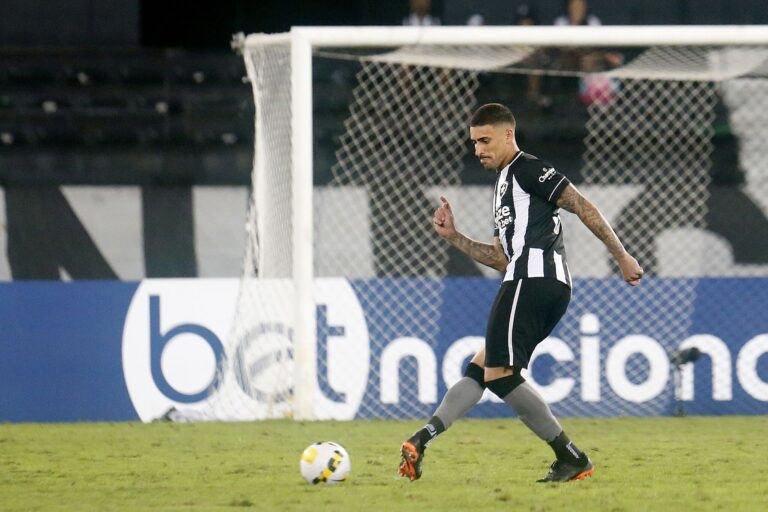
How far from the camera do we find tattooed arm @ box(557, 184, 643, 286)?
5.83m

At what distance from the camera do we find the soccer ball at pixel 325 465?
20.0ft

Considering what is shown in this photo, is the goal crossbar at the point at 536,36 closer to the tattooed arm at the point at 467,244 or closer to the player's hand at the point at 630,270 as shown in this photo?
the tattooed arm at the point at 467,244

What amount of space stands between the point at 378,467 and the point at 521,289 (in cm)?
133

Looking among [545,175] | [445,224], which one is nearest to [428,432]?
[445,224]

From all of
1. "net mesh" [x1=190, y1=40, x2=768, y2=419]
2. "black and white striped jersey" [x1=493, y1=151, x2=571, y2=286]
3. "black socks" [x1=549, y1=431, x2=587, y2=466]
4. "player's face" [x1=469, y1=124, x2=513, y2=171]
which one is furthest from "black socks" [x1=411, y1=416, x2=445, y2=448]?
"net mesh" [x1=190, y1=40, x2=768, y2=419]

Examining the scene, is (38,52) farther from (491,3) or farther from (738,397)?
(738,397)

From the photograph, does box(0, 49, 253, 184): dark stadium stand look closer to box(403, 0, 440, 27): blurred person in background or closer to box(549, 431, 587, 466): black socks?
box(403, 0, 440, 27): blurred person in background

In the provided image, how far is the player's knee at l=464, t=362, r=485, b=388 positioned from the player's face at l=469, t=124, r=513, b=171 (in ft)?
3.02

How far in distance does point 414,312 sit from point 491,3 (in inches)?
209

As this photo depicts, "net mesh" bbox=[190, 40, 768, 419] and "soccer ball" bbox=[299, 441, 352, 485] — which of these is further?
"net mesh" bbox=[190, 40, 768, 419]

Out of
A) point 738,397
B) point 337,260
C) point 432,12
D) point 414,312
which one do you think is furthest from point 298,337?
point 432,12

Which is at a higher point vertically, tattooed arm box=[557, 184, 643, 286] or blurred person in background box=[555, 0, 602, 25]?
blurred person in background box=[555, 0, 602, 25]

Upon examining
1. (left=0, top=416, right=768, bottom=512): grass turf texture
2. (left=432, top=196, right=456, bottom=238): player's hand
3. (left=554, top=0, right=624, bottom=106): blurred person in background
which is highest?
(left=554, top=0, right=624, bottom=106): blurred person in background

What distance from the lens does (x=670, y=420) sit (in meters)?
9.54
